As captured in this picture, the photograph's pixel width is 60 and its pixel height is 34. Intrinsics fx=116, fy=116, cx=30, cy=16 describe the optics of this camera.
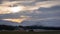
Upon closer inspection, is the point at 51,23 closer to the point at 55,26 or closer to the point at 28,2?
the point at 55,26

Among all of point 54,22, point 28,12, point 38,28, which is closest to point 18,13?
point 28,12

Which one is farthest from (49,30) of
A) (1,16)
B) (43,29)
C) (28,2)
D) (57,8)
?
(1,16)

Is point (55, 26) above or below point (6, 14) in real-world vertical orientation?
below

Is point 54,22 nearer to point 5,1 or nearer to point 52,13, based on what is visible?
point 52,13

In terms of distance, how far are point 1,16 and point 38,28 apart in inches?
13.6

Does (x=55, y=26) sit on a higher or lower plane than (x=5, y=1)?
lower

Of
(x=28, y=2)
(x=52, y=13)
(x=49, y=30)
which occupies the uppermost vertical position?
(x=28, y=2)

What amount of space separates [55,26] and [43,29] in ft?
0.35

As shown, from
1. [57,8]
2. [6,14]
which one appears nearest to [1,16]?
[6,14]

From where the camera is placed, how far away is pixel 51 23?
1005mm

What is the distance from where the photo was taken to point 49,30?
1019 mm

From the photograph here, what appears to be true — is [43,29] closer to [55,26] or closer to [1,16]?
[55,26]

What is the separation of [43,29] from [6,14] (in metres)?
0.35

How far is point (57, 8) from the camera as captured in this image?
99 cm
